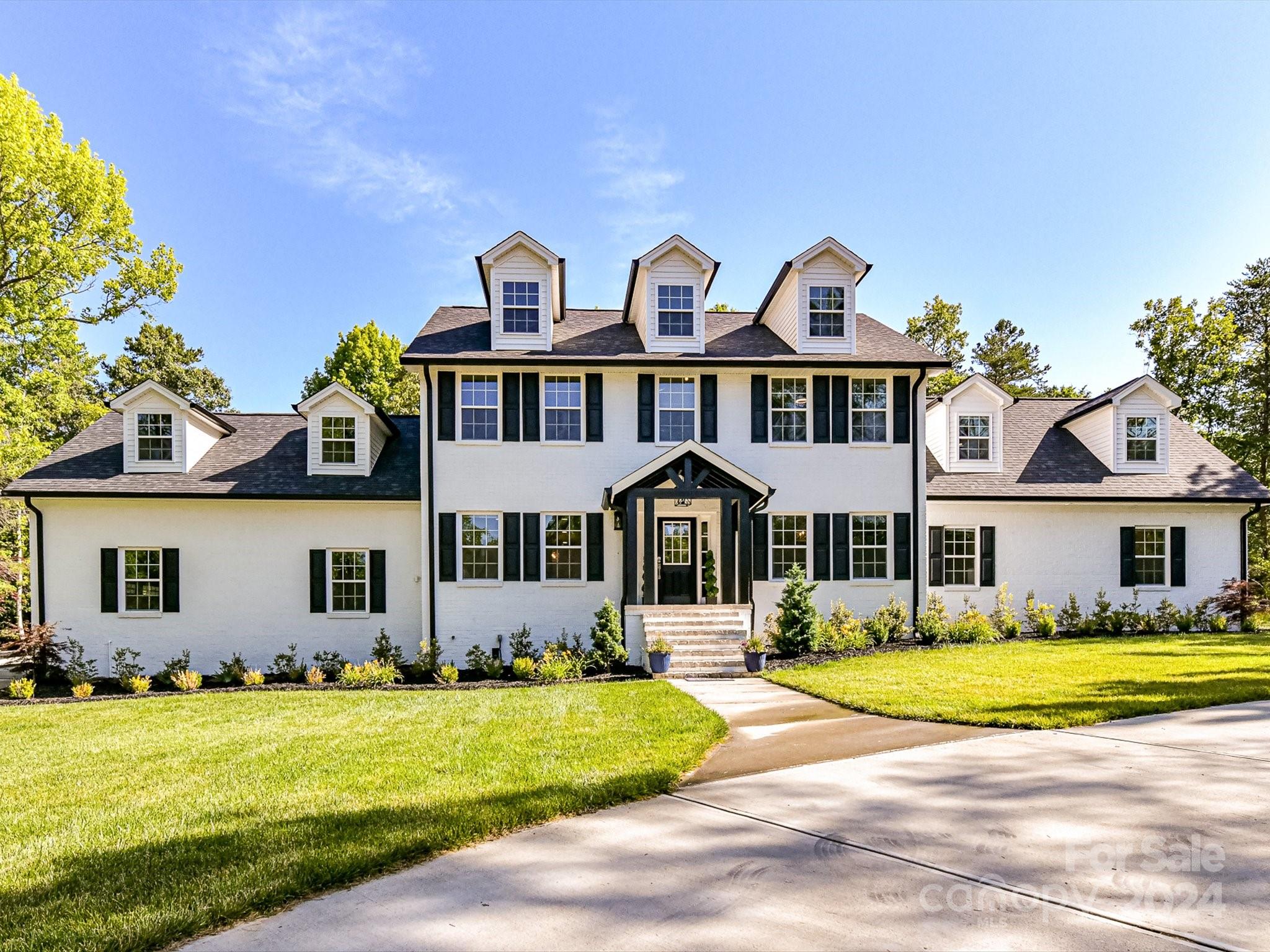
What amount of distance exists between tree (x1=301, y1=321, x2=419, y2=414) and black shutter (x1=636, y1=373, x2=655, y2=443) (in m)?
22.8

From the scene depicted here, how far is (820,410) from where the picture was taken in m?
15.6

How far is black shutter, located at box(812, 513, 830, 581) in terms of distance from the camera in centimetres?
1540

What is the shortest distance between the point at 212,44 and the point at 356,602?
11141 mm

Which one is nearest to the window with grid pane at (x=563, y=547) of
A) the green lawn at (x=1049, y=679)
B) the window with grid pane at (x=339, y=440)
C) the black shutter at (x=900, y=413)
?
the green lawn at (x=1049, y=679)

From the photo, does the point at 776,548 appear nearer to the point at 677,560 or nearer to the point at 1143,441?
the point at 677,560

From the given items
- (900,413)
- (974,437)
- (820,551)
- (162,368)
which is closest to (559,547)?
(820,551)

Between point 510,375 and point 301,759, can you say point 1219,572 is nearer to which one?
point 510,375

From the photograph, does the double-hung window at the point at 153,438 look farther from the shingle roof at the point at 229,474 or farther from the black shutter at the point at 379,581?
the black shutter at the point at 379,581

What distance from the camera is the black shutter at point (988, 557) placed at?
16625 mm

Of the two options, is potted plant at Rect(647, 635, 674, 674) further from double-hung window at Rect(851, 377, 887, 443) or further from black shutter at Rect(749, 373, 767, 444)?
double-hung window at Rect(851, 377, 887, 443)

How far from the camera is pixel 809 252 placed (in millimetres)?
15609

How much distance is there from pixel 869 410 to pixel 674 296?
17.4ft

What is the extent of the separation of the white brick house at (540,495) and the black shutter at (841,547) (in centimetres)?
5

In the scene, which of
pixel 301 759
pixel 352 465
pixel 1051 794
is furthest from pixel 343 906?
pixel 352 465
